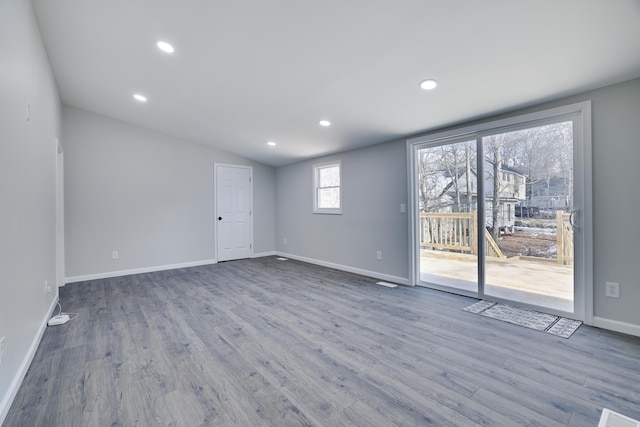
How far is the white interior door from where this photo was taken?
19.9 ft

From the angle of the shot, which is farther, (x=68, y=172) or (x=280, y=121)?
(x=68, y=172)

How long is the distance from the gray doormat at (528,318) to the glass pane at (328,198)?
291 centimetres

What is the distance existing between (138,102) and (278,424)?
445 cm

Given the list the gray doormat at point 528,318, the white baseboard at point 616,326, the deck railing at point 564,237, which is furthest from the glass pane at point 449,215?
the white baseboard at point 616,326

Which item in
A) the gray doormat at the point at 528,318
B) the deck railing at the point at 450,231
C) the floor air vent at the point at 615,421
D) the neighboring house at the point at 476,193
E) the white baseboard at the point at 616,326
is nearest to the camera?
the floor air vent at the point at 615,421

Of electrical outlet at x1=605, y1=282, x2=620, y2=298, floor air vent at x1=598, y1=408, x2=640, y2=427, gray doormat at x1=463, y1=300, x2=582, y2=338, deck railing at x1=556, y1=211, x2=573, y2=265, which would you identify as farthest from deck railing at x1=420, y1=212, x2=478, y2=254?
floor air vent at x1=598, y1=408, x2=640, y2=427

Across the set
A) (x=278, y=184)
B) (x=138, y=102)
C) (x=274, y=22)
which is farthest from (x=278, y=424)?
(x=278, y=184)

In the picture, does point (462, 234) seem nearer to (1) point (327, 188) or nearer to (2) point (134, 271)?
(1) point (327, 188)

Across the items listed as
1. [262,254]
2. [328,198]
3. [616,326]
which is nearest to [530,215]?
[616,326]

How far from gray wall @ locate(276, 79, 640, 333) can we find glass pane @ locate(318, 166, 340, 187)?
0.21 m

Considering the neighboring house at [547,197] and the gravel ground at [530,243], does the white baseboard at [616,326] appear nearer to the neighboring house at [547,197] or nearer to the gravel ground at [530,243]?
the gravel ground at [530,243]

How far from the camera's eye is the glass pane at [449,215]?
3.68 m

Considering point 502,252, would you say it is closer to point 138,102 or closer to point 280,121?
point 280,121

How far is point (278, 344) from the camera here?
2.45m
